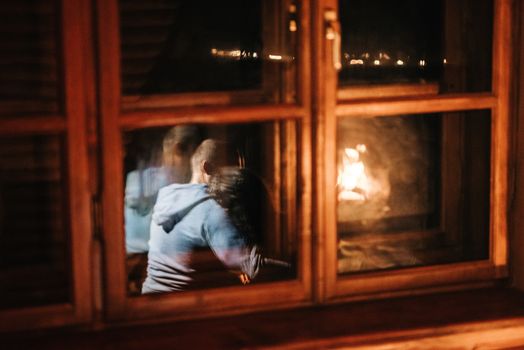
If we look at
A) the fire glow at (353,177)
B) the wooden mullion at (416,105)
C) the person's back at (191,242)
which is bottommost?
the person's back at (191,242)

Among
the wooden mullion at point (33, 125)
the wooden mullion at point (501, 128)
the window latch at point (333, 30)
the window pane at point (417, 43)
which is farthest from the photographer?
the window pane at point (417, 43)

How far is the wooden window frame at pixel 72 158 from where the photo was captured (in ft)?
5.13

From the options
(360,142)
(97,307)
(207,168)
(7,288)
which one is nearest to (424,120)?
(360,142)

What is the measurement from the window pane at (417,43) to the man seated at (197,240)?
46 cm

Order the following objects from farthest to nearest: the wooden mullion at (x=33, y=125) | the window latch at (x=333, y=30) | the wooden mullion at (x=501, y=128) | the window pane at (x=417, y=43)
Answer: the window pane at (x=417, y=43) < the wooden mullion at (x=501, y=128) < the window latch at (x=333, y=30) < the wooden mullion at (x=33, y=125)

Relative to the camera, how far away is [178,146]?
1993mm

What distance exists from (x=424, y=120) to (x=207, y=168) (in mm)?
613

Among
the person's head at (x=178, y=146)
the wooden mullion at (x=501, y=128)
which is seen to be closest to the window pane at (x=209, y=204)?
the person's head at (x=178, y=146)

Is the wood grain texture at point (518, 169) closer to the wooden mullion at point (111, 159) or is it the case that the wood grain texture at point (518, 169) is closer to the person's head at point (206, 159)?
the person's head at point (206, 159)

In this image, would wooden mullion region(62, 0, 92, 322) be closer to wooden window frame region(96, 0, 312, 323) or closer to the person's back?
wooden window frame region(96, 0, 312, 323)

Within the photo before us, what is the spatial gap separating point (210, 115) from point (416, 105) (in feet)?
1.66

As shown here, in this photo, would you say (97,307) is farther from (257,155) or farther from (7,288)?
(257,155)

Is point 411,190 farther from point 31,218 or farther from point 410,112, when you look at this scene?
point 31,218

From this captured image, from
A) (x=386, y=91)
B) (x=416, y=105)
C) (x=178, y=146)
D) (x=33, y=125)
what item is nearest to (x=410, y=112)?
(x=416, y=105)
